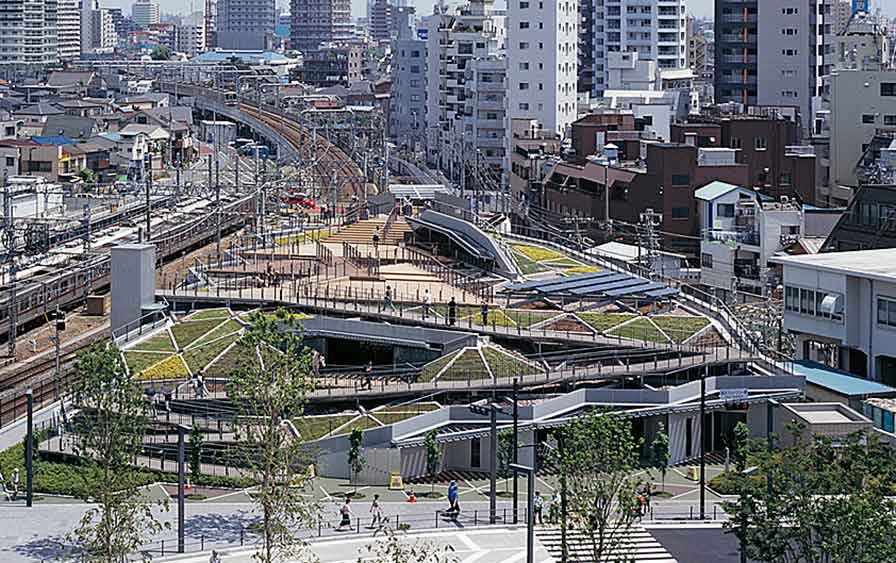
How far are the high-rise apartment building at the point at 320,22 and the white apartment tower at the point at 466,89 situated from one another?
7355cm

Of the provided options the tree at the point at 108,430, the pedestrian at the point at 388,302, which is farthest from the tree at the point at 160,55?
the tree at the point at 108,430

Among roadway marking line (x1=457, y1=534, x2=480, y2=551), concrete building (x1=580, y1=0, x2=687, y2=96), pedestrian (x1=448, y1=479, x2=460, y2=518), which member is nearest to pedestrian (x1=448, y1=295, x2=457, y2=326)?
pedestrian (x1=448, y1=479, x2=460, y2=518)

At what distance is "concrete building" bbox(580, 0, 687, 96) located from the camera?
2687 inches

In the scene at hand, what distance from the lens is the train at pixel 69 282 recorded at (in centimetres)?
3219

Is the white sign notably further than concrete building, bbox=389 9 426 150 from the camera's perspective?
No

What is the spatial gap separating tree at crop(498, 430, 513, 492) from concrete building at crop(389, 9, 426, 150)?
54.8m

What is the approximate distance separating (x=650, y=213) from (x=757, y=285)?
3995 millimetres

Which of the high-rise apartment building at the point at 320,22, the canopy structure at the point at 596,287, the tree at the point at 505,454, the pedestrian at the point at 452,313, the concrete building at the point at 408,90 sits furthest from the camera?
the high-rise apartment building at the point at 320,22

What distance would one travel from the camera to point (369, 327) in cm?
2489

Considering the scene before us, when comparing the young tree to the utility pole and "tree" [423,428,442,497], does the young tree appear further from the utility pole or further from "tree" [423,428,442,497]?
the utility pole

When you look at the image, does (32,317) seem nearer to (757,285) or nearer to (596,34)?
(757,285)

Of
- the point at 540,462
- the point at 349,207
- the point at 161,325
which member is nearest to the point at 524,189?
the point at 349,207

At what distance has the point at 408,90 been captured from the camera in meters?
78.8

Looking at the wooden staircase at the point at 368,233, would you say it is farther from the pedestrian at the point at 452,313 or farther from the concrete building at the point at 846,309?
the concrete building at the point at 846,309
